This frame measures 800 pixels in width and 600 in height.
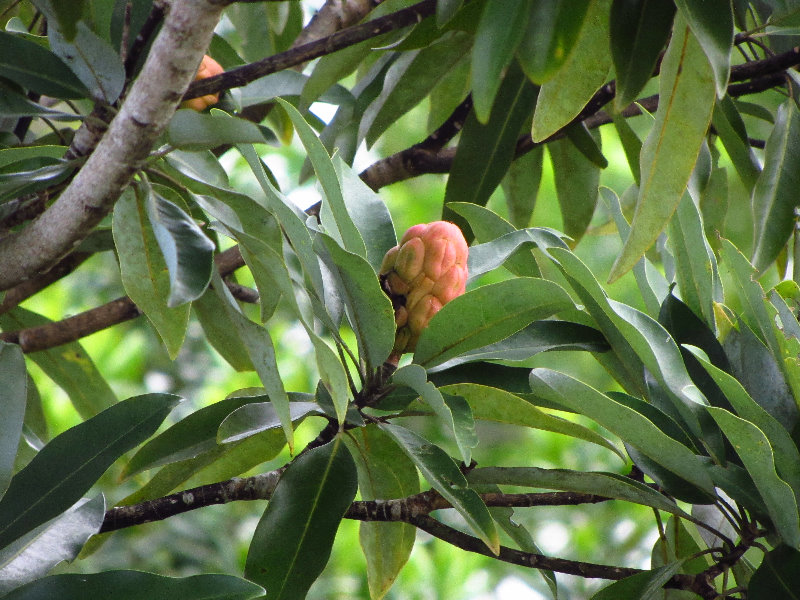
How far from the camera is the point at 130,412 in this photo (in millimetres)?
723

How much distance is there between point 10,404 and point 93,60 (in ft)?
0.99

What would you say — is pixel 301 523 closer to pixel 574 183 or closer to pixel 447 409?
pixel 447 409

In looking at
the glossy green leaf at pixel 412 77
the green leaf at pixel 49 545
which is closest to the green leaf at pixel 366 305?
the green leaf at pixel 49 545

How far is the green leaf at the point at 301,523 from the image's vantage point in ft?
2.33

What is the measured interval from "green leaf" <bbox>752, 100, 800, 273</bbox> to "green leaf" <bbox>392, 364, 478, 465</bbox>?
42 cm

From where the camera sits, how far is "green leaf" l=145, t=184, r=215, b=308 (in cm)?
55

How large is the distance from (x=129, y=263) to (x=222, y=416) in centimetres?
16

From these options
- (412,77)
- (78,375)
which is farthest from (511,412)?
(78,375)

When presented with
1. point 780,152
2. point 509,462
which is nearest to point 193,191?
point 780,152

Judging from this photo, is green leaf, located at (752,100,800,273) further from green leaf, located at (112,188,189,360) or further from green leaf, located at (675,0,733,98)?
green leaf, located at (112,188,189,360)

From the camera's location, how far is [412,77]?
106 centimetres

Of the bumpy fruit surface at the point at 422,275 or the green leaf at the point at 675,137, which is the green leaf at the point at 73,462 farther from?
the green leaf at the point at 675,137

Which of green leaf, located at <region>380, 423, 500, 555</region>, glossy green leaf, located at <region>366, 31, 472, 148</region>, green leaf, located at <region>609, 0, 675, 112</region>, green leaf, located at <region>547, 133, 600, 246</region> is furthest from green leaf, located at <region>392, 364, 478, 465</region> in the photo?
green leaf, located at <region>547, 133, 600, 246</region>

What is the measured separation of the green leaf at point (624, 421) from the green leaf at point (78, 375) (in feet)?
2.54
